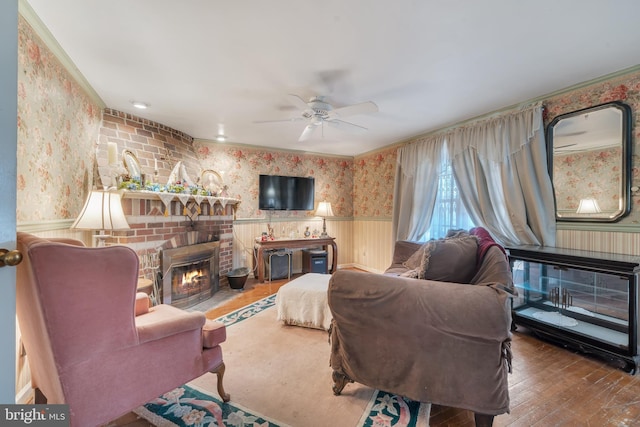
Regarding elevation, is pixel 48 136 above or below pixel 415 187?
above

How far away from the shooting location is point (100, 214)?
1.95m

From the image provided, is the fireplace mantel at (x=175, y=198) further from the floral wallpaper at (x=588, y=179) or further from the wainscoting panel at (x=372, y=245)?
the floral wallpaper at (x=588, y=179)

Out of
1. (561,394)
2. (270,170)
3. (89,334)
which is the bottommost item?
(561,394)

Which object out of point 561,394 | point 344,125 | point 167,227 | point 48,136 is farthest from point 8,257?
point 344,125

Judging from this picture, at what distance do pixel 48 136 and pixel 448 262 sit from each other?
2876mm

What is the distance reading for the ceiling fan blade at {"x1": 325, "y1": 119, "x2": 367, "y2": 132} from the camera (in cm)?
283

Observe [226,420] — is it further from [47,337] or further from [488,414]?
[488,414]

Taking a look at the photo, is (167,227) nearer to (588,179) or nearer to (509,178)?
(509,178)

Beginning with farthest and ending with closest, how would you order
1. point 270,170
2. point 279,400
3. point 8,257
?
point 270,170 < point 279,400 < point 8,257

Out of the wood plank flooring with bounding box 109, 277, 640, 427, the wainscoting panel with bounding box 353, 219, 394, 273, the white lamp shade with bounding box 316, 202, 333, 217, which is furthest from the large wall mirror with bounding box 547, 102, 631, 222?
the white lamp shade with bounding box 316, 202, 333, 217

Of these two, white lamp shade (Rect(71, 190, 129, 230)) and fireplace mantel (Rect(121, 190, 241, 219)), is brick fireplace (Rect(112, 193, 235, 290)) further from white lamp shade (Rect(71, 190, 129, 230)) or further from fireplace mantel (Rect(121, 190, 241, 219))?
white lamp shade (Rect(71, 190, 129, 230))

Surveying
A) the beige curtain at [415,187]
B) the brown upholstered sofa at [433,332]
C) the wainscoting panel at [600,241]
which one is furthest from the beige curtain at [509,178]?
the brown upholstered sofa at [433,332]

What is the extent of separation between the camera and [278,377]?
1.81 metres

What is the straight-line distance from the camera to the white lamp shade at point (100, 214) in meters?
1.90
